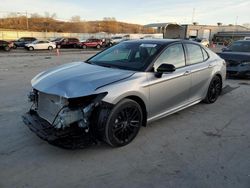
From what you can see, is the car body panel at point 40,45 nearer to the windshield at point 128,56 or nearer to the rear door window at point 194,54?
the windshield at point 128,56

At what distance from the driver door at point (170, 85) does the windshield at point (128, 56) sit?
223 mm

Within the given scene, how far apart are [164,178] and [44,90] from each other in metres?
2.02

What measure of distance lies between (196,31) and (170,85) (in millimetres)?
71618

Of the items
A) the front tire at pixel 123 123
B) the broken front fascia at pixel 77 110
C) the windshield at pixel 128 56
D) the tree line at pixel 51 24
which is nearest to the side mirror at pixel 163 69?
the windshield at pixel 128 56

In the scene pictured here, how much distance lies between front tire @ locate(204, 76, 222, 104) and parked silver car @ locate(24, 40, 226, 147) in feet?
2.28

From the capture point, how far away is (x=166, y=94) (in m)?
4.38

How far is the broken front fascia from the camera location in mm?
3377

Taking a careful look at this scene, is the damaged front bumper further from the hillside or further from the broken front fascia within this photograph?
the hillside

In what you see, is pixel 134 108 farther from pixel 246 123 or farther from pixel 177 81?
pixel 246 123

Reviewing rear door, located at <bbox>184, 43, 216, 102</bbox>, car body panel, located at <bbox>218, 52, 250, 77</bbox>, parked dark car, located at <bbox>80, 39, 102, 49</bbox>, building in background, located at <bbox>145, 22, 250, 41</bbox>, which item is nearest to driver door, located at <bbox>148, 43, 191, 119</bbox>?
rear door, located at <bbox>184, 43, 216, 102</bbox>

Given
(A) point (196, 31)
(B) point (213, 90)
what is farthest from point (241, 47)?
(A) point (196, 31)

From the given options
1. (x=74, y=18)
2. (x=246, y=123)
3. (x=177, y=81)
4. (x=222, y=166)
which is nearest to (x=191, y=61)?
(x=177, y=81)

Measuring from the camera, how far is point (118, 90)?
11.6 ft

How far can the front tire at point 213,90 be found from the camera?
19.4 ft
